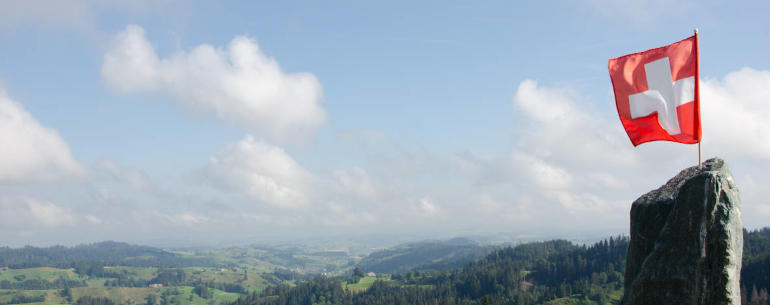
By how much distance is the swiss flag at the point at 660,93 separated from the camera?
19484mm

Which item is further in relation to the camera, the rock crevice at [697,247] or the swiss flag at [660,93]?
the swiss flag at [660,93]

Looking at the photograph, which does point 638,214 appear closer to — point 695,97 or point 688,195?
point 688,195

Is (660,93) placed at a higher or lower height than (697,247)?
higher

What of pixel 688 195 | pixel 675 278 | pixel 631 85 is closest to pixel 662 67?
pixel 631 85

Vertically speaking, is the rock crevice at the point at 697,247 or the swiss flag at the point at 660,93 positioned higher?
the swiss flag at the point at 660,93

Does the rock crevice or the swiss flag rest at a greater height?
the swiss flag

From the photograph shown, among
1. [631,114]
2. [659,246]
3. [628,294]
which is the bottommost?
[628,294]

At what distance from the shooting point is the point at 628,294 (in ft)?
65.4

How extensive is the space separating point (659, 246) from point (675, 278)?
53.8 inches

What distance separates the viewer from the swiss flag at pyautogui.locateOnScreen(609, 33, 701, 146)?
63.9 feet

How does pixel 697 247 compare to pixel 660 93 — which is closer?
pixel 697 247

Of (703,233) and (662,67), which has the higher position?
(662,67)

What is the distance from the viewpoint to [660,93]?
65.8ft

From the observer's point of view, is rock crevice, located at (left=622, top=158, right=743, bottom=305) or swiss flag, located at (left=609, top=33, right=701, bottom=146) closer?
rock crevice, located at (left=622, top=158, right=743, bottom=305)
